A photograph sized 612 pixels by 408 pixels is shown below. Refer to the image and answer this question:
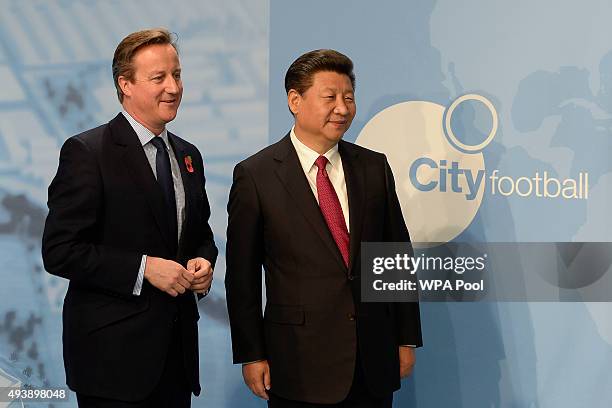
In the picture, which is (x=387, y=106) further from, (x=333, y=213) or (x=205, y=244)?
(x=205, y=244)

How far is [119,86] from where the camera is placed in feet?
8.38

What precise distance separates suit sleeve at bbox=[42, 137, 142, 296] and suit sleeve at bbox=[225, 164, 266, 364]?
35 cm

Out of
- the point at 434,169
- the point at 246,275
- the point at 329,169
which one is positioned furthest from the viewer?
the point at 434,169

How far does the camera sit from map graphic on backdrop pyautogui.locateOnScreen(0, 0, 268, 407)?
3.53 m

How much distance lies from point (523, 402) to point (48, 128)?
2247 mm

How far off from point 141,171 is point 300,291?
59cm

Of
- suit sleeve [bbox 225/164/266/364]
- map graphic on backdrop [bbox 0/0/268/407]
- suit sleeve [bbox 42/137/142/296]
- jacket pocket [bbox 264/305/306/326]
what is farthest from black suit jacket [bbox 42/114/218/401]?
map graphic on backdrop [bbox 0/0/268/407]

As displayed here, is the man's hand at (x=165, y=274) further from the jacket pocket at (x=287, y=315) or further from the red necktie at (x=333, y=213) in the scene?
the red necktie at (x=333, y=213)

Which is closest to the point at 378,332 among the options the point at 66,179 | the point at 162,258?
the point at 162,258

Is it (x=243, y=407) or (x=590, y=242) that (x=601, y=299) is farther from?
(x=243, y=407)

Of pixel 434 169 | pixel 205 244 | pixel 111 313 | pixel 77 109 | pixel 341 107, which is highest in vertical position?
pixel 77 109

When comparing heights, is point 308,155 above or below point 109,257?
above

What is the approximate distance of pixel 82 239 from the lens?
239 centimetres

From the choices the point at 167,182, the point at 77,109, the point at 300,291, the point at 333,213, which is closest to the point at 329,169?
the point at 333,213
